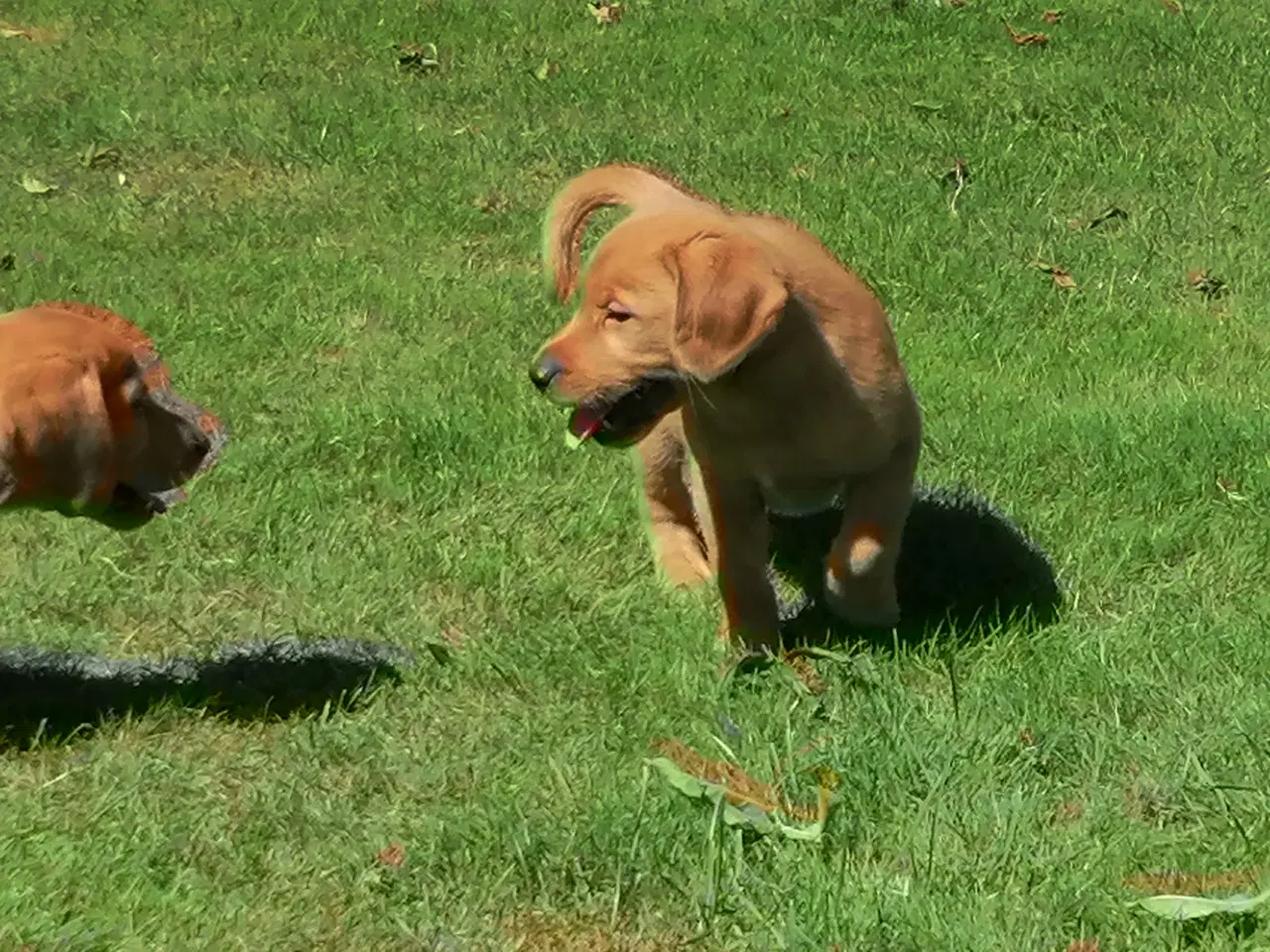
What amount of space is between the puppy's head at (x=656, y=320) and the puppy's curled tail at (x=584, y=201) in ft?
0.92

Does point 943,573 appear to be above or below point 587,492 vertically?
above

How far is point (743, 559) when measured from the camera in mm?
4168

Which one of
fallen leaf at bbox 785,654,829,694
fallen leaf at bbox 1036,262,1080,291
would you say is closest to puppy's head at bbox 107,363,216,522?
fallen leaf at bbox 785,654,829,694

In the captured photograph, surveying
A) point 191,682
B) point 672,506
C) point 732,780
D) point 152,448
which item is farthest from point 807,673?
point 152,448

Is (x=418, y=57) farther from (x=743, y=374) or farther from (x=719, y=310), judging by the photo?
(x=719, y=310)

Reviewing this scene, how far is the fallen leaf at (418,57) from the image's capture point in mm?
9602

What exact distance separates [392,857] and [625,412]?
42.7 inches

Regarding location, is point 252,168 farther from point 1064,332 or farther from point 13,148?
point 1064,332

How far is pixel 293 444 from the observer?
543 centimetres

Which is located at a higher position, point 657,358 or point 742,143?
point 657,358

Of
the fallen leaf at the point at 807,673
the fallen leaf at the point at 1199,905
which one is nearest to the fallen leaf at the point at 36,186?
the fallen leaf at the point at 807,673

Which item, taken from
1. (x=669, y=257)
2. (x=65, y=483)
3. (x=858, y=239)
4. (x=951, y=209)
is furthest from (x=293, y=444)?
(x=951, y=209)

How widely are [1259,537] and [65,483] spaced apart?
298 cm

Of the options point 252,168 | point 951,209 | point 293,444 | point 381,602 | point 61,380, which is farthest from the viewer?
point 252,168
